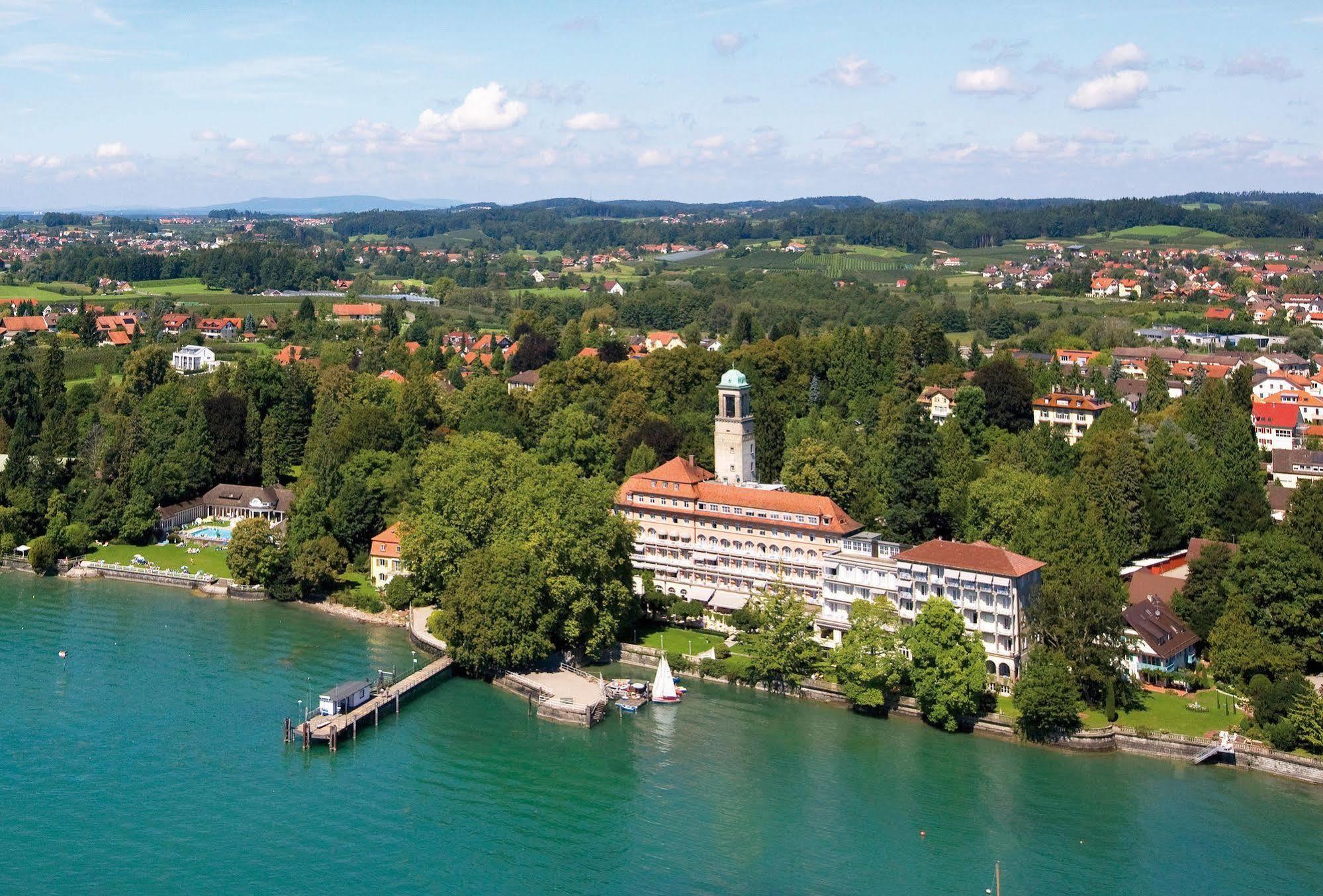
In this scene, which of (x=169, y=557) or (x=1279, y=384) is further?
(x=1279, y=384)

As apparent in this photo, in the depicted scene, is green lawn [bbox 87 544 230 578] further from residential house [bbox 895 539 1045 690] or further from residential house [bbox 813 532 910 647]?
residential house [bbox 895 539 1045 690]

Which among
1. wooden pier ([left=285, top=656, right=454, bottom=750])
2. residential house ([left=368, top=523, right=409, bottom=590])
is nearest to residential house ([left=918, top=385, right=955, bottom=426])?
residential house ([left=368, top=523, right=409, bottom=590])

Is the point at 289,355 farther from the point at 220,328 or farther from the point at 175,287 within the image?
the point at 175,287

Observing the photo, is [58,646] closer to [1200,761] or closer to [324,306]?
[1200,761]

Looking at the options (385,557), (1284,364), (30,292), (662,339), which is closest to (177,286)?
(30,292)

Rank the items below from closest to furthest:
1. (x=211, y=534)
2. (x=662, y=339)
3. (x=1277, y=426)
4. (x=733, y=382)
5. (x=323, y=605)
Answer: (x=323, y=605)
(x=733, y=382)
(x=211, y=534)
(x=1277, y=426)
(x=662, y=339)

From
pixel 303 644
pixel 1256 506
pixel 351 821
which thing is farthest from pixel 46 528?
pixel 1256 506
